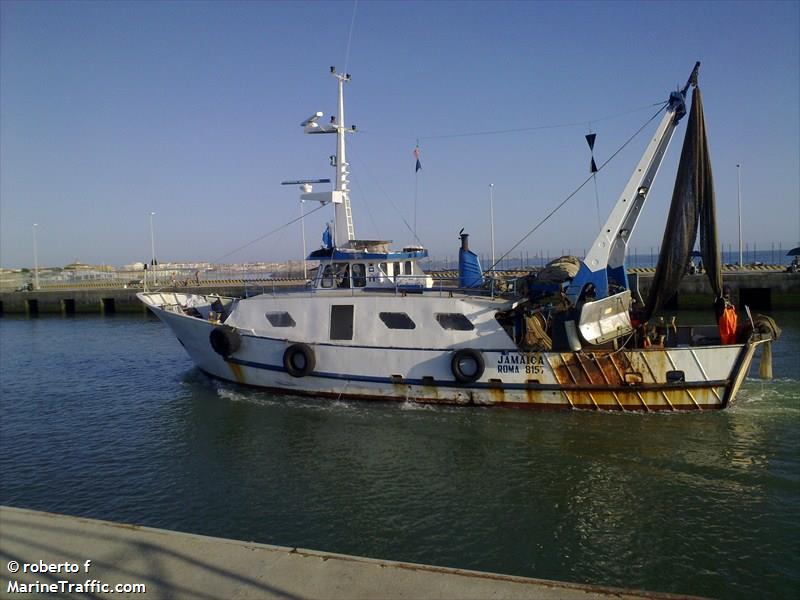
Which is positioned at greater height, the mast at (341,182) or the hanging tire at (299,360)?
the mast at (341,182)

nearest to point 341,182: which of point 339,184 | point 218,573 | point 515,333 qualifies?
point 339,184

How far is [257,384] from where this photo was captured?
16266mm

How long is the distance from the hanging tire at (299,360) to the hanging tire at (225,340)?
165 cm

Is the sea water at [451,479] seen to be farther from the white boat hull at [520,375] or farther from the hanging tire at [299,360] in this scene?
the hanging tire at [299,360]

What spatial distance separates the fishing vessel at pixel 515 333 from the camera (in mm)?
13219

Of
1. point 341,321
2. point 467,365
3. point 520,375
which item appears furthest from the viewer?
point 341,321

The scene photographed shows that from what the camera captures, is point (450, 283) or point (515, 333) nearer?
point (515, 333)

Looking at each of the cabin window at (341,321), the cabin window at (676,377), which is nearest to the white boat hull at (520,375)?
the cabin window at (676,377)

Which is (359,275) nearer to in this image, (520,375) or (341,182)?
(341,182)

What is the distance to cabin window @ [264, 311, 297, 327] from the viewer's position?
15766mm

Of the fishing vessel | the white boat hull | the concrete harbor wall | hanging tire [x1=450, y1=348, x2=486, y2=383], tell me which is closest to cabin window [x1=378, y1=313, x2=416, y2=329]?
the fishing vessel

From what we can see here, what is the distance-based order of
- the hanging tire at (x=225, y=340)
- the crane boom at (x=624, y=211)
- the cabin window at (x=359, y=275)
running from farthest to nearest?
the cabin window at (x=359, y=275)
the hanging tire at (x=225, y=340)
the crane boom at (x=624, y=211)

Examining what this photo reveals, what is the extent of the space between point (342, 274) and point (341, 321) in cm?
211

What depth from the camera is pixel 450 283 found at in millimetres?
19422
